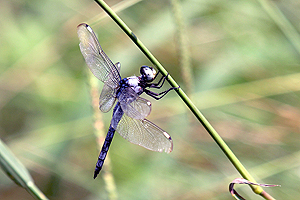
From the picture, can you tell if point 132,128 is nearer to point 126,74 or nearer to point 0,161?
point 0,161

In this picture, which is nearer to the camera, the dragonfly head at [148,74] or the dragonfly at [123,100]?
the dragonfly at [123,100]

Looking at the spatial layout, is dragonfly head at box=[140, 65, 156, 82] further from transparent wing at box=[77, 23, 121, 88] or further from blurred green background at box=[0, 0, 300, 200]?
blurred green background at box=[0, 0, 300, 200]

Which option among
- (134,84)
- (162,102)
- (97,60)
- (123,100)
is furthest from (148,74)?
(162,102)

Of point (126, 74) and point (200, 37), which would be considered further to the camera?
point (200, 37)

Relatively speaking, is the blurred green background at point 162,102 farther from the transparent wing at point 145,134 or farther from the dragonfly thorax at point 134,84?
→ the transparent wing at point 145,134

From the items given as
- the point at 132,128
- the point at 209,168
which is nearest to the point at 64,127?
the point at 132,128

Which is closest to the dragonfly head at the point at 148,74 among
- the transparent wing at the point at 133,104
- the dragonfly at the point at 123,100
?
the dragonfly at the point at 123,100

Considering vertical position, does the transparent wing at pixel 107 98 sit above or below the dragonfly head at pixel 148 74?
below

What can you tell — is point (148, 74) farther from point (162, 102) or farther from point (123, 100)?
point (162, 102)
